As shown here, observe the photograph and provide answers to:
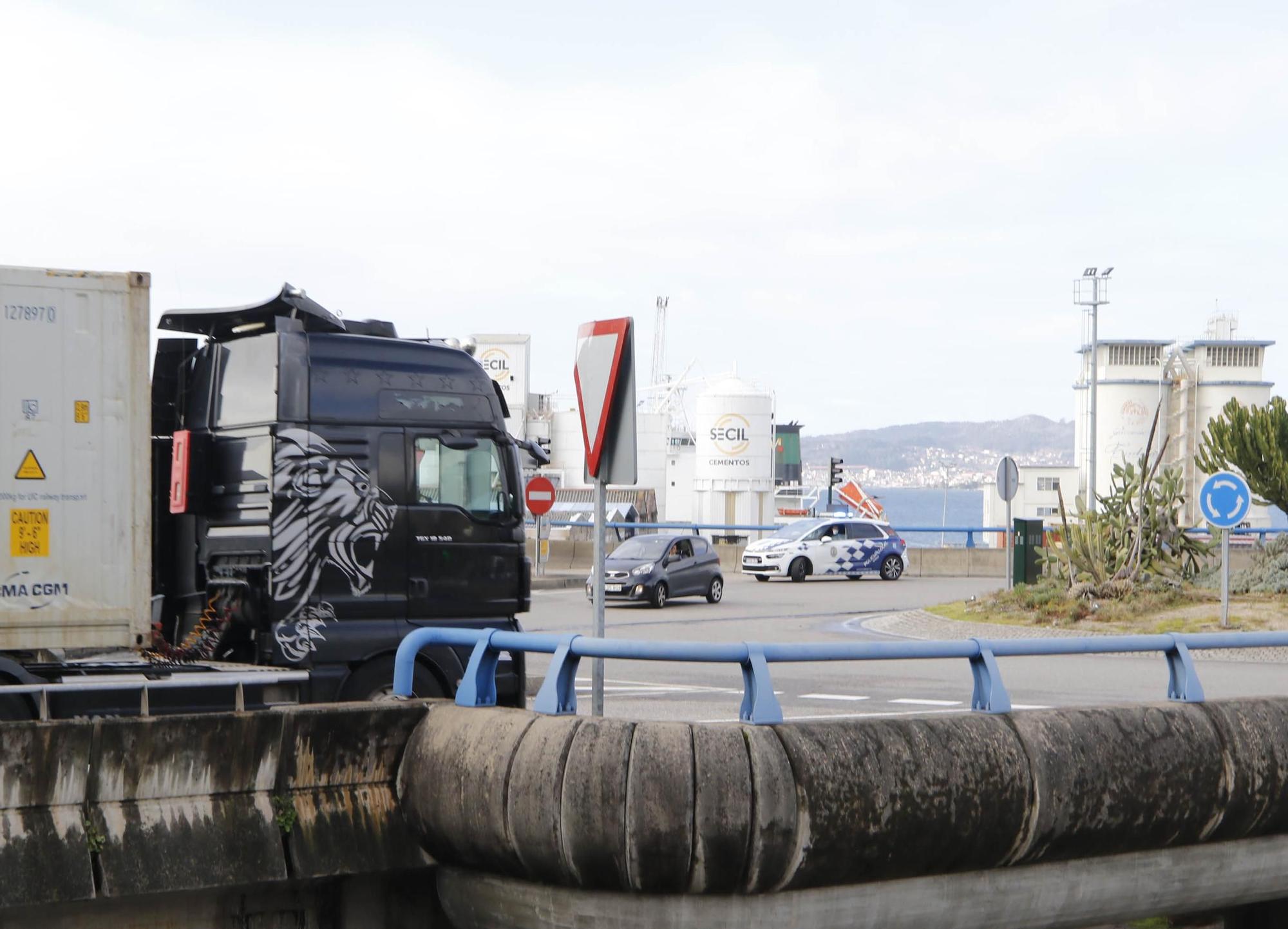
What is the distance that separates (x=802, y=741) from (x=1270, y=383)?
10755 centimetres

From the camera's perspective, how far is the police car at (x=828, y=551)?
38812mm

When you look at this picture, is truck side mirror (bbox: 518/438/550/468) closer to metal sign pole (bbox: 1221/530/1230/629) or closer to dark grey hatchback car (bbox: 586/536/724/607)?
metal sign pole (bbox: 1221/530/1230/629)

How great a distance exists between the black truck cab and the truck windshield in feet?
0.04

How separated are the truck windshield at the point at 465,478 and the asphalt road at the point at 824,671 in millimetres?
1737

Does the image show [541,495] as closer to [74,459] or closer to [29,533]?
[74,459]

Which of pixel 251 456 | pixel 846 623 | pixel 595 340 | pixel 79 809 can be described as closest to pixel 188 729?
pixel 79 809

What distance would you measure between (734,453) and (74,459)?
277 ft

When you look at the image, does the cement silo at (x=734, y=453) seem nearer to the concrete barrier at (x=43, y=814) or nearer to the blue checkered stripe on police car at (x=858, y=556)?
the blue checkered stripe on police car at (x=858, y=556)

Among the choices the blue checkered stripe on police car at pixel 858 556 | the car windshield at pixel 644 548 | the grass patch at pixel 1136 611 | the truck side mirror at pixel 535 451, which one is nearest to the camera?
the truck side mirror at pixel 535 451

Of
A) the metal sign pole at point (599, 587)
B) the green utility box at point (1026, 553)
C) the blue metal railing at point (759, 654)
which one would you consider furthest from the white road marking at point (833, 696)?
the green utility box at point (1026, 553)

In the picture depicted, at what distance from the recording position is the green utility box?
28234 millimetres

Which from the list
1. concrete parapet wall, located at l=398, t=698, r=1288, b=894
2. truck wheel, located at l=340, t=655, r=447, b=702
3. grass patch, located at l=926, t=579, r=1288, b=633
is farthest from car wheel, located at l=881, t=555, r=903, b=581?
concrete parapet wall, located at l=398, t=698, r=1288, b=894

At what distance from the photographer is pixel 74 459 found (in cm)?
859

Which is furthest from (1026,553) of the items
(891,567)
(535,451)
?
(535,451)
